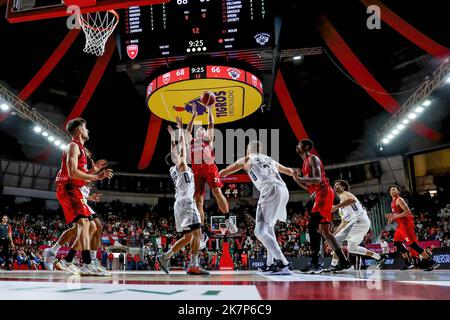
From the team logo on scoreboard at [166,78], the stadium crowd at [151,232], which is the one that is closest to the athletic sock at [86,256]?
the team logo on scoreboard at [166,78]

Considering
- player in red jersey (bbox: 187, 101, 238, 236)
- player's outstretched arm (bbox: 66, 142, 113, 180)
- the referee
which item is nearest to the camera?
player's outstretched arm (bbox: 66, 142, 113, 180)

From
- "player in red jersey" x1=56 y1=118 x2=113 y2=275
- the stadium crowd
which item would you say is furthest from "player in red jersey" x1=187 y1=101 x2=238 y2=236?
the stadium crowd

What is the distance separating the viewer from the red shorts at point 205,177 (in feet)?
19.0

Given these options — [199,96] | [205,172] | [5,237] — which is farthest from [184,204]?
[5,237]

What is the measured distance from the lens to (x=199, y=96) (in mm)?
10266

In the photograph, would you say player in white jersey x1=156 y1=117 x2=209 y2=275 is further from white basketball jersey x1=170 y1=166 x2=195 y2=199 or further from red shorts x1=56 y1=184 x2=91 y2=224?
red shorts x1=56 y1=184 x2=91 y2=224

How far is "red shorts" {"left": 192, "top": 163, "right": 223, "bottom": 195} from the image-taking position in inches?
228

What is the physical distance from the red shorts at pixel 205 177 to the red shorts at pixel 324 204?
1422 mm

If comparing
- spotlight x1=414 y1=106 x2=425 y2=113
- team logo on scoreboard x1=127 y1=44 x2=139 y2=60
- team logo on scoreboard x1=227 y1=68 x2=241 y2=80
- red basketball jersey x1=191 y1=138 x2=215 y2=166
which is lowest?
red basketball jersey x1=191 y1=138 x2=215 y2=166

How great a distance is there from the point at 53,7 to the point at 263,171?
425 centimetres

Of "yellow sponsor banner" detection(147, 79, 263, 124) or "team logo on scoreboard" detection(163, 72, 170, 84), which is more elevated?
"team logo on scoreboard" detection(163, 72, 170, 84)

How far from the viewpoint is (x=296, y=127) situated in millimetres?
17531

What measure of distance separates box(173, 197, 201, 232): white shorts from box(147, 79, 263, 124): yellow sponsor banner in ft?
14.5
